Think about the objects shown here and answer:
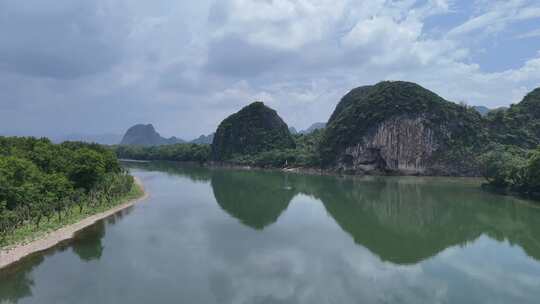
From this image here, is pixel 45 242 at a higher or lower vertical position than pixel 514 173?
lower

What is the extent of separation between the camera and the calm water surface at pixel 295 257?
16531mm

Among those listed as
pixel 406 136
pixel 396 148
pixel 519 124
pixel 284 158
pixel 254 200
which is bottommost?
pixel 254 200

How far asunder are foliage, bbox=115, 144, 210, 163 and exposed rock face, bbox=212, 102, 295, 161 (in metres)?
5.05

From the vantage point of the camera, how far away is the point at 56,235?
2431cm

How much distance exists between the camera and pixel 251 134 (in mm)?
106750

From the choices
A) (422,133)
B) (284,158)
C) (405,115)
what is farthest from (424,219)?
(284,158)

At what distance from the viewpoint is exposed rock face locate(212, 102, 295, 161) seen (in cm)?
10481

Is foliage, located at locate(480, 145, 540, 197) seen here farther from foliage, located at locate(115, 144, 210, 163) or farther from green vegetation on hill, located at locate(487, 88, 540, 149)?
foliage, located at locate(115, 144, 210, 163)

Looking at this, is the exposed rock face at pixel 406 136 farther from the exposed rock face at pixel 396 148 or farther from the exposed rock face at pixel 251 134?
the exposed rock face at pixel 251 134

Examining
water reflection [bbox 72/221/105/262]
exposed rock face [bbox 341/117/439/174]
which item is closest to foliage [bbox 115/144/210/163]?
exposed rock face [bbox 341/117/439/174]

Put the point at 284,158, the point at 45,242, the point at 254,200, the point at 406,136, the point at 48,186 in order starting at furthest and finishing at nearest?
the point at 284,158 → the point at 406,136 → the point at 254,200 → the point at 48,186 → the point at 45,242

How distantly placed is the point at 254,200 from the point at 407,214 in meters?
16.0

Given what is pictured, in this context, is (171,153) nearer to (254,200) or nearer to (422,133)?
(422,133)

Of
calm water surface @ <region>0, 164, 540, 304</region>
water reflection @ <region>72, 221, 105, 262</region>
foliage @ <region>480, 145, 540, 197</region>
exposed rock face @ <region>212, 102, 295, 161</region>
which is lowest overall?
calm water surface @ <region>0, 164, 540, 304</region>
